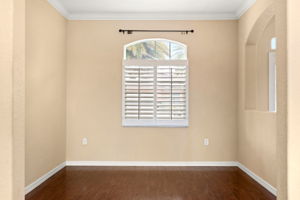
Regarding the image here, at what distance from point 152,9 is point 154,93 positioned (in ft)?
4.96

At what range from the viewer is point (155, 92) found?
468 cm

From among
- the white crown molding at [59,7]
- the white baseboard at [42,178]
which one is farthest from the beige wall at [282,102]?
the white crown molding at [59,7]

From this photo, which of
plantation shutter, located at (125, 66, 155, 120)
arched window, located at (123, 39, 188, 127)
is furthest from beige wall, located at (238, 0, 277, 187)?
plantation shutter, located at (125, 66, 155, 120)

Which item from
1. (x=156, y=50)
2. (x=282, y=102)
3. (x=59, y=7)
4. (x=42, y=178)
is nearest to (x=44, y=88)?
(x=42, y=178)

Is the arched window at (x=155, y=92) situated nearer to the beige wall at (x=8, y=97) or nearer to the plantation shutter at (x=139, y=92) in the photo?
the plantation shutter at (x=139, y=92)

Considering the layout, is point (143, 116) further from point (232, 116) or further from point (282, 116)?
point (282, 116)

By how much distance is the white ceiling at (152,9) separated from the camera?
13.5 ft

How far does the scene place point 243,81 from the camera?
4387 millimetres

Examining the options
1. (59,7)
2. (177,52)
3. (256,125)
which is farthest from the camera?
(177,52)

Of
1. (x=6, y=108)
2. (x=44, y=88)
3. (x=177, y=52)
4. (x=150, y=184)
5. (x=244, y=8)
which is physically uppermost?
(x=244, y=8)

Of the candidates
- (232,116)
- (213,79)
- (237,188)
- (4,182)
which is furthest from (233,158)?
(4,182)

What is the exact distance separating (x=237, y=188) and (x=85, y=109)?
2.92 metres

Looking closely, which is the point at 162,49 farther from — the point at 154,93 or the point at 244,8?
the point at 244,8

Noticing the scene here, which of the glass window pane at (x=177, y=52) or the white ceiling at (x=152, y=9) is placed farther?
the glass window pane at (x=177, y=52)
